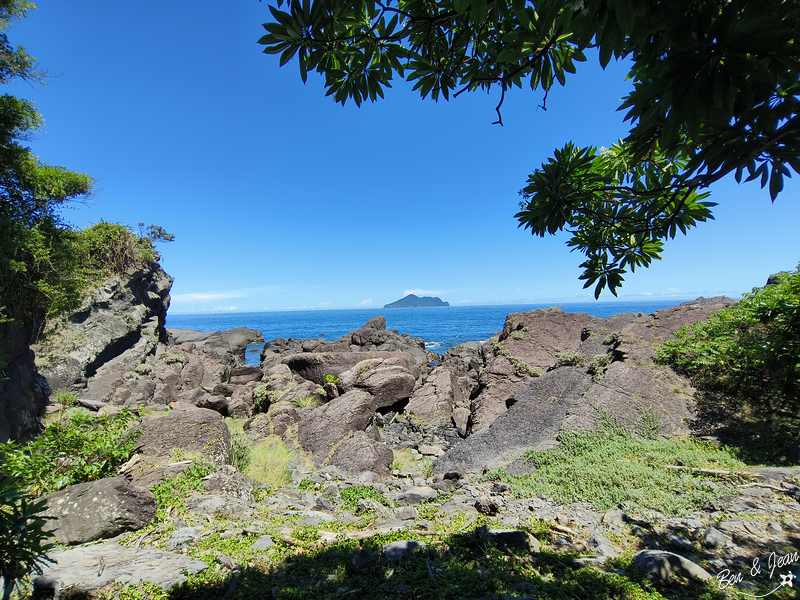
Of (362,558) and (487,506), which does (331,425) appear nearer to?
(487,506)

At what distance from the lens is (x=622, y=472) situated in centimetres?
546

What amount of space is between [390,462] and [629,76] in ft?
30.3

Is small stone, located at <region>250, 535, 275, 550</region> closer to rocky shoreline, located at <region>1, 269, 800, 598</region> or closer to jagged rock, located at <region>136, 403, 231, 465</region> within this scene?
rocky shoreline, located at <region>1, 269, 800, 598</region>

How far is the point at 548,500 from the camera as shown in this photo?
532cm

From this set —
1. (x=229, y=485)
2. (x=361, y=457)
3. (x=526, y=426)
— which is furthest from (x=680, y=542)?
(x=361, y=457)

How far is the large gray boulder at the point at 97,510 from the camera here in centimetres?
395

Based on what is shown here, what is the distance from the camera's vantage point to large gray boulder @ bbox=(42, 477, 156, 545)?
395 centimetres

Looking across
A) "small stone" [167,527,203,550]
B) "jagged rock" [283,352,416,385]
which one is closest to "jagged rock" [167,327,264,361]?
"jagged rock" [283,352,416,385]

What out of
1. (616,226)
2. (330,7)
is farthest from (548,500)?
(330,7)

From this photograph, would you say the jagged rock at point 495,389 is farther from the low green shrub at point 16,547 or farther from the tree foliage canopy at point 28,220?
the tree foliage canopy at point 28,220

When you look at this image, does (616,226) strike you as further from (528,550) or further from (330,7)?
(528,550)

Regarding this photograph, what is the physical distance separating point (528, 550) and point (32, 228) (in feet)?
48.7

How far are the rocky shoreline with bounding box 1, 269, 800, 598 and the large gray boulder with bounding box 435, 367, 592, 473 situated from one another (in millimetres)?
48

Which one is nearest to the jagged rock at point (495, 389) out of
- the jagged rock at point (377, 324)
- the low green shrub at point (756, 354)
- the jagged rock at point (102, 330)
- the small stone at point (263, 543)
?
the low green shrub at point (756, 354)
